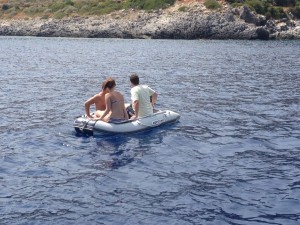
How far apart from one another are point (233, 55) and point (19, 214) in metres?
43.3

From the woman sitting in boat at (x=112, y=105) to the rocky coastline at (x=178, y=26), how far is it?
6219 cm

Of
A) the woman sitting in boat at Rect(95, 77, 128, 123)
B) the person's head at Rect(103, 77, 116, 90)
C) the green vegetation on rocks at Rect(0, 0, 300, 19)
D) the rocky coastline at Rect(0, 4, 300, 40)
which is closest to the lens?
the person's head at Rect(103, 77, 116, 90)

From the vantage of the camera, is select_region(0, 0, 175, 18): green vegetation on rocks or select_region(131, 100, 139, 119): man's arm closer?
select_region(131, 100, 139, 119): man's arm

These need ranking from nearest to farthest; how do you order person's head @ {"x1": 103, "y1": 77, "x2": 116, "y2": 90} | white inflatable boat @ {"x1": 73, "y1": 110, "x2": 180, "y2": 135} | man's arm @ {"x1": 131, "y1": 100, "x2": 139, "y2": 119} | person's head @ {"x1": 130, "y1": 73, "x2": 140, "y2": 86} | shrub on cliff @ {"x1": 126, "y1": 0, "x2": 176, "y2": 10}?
person's head @ {"x1": 103, "y1": 77, "x2": 116, "y2": 90} < white inflatable boat @ {"x1": 73, "y1": 110, "x2": 180, "y2": 135} < person's head @ {"x1": 130, "y1": 73, "x2": 140, "y2": 86} < man's arm @ {"x1": 131, "y1": 100, "x2": 139, "y2": 119} < shrub on cliff @ {"x1": 126, "y1": 0, "x2": 176, "y2": 10}

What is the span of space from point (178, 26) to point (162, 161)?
6629 centimetres

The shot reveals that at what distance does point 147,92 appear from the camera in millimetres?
18469

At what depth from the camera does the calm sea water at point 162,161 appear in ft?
36.9

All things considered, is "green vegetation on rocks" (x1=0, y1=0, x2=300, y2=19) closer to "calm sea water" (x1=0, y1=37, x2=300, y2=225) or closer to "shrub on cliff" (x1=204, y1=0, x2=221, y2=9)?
"shrub on cliff" (x1=204, y1=0, x2=221, y2=9)

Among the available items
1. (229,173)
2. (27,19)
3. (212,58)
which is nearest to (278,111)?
(229,173)

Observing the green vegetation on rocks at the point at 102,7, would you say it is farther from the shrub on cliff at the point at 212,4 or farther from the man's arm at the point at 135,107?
the man's arm at the point at 135,107

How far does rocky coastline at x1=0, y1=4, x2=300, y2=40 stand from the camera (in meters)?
78.5

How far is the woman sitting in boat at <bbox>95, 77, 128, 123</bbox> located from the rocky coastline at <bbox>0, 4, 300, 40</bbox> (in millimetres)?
62194

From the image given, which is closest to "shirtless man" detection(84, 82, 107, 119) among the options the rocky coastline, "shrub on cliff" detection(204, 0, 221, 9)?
the rocky coastline

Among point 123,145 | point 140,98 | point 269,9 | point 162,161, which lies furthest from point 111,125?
point 269,9
